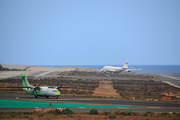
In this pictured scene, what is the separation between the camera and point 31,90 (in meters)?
37.4

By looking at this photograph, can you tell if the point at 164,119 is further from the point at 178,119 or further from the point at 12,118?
Result: the point at 12,118

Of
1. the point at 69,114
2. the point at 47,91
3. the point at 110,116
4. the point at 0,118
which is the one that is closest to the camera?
the point at 0,118

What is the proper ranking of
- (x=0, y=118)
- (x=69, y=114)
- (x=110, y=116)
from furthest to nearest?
1. (x=69, y=114)
2. (x=110, y=116)
3. (x=0, y=118)

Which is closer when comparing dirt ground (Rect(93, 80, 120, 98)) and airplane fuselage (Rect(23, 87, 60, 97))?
airplane fuselage (Rect(23, 87, 60, 97))

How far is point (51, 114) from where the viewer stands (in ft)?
73.7

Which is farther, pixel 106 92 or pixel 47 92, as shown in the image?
pixel 106 92

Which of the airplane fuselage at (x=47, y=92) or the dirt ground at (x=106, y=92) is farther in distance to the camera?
the dirt ground at (x=106, y=92)

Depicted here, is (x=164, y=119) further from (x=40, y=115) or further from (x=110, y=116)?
(x=40, y=115)

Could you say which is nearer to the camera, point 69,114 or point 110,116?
point 110,116

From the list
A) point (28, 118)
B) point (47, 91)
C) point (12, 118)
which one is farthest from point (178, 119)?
point (47, 91)

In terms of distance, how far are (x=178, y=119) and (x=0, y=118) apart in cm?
1888

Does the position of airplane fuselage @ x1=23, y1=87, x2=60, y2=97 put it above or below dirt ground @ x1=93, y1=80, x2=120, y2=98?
above

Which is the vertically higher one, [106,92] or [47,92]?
[47,92]

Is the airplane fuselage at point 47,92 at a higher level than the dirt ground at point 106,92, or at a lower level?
higher
